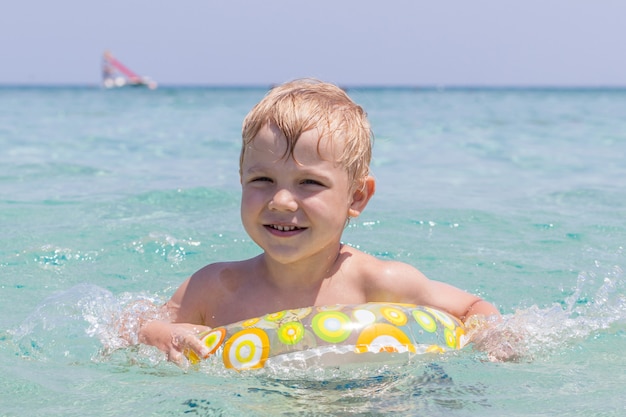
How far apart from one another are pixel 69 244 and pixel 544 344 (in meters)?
3.17

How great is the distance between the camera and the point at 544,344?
11.0 feet

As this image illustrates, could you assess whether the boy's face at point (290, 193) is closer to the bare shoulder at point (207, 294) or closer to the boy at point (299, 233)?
the boy at point (299, 233)

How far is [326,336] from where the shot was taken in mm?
2822

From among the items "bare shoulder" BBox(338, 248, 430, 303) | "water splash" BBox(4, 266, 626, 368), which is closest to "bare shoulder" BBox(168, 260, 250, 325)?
"water splash" BBox(4, 266, 626, 368)

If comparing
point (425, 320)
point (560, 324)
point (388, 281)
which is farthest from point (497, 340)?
point (560, 324)

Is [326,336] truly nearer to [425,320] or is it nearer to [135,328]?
[425,320]

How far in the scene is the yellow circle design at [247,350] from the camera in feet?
9.31

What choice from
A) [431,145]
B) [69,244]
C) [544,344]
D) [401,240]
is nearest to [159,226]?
[69,244]

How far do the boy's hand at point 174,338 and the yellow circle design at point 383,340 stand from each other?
54 cm

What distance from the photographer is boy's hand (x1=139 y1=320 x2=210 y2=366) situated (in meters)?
2.97

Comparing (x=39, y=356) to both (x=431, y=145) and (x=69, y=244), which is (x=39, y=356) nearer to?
(x=69, y=244)

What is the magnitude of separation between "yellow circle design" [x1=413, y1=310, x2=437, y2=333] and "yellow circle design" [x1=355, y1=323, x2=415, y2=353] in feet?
0.31

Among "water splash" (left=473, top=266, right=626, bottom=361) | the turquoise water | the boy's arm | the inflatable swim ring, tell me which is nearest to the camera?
the turquoise water

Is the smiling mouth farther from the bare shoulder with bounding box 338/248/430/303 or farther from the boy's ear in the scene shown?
the bare shoulder with bounding box 338/248/430/303
